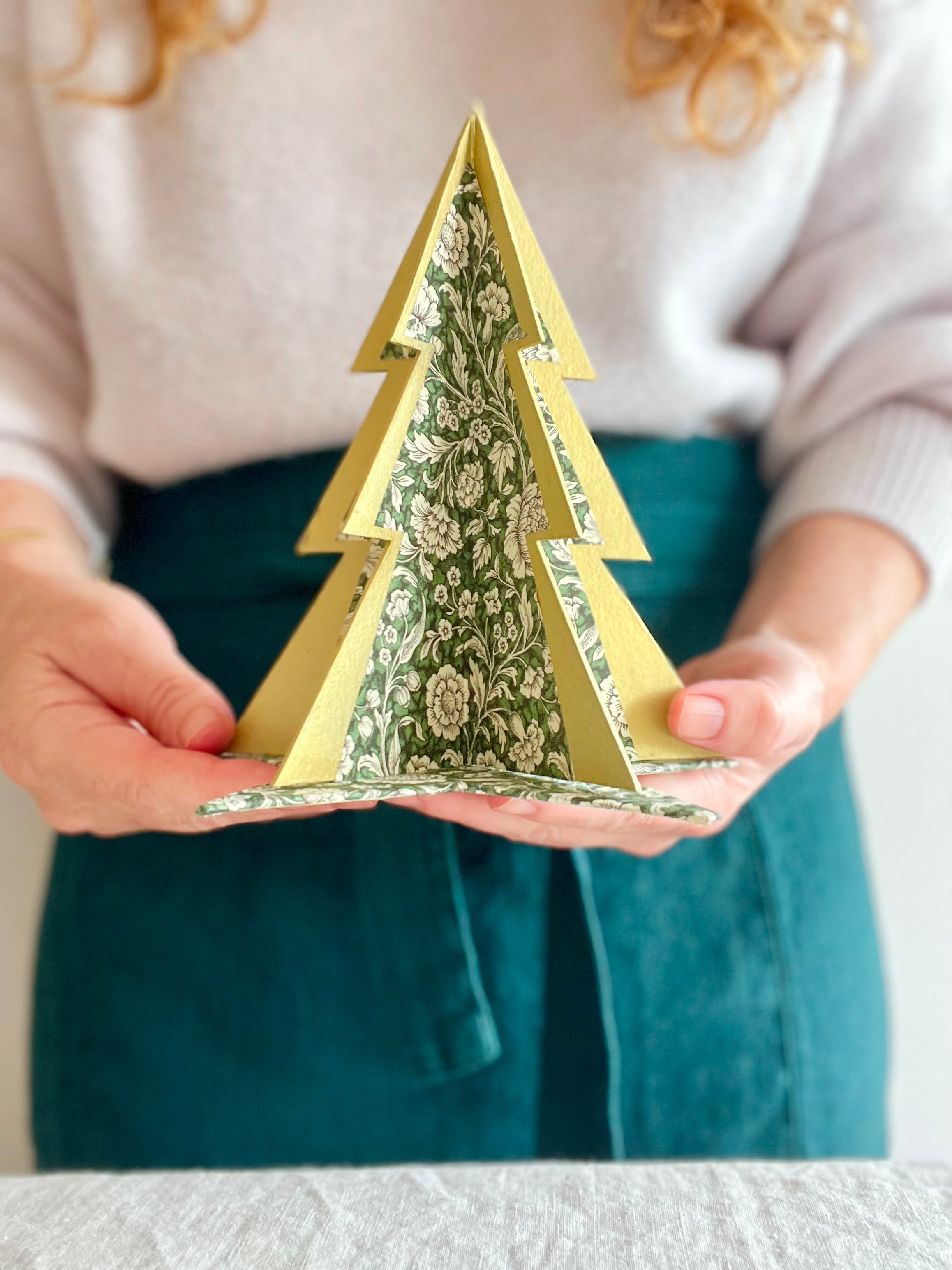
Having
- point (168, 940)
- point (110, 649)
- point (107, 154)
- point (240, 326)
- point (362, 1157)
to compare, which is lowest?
point (362, 1157)

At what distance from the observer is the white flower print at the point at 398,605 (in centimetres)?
55

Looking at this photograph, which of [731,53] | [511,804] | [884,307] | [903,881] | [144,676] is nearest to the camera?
[511,804]

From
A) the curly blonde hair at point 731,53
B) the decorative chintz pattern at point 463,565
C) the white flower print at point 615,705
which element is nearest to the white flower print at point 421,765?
the decorative chintz pattern at point 463,565

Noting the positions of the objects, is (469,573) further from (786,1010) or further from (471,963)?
(786,1010)

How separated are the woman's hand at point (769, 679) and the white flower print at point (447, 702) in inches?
2.2

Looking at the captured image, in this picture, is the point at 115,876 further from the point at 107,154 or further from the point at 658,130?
the point at 658,130

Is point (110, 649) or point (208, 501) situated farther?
point (208, 501)

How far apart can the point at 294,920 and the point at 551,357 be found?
19.8 inches

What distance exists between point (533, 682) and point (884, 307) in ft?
1.77

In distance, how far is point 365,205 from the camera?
78cm

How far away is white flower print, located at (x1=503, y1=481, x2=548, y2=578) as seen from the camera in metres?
0.54

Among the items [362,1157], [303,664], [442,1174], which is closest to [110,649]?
[303,664]

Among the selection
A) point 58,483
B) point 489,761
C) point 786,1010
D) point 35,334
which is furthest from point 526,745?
point 35,334

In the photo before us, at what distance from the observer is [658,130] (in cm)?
79
